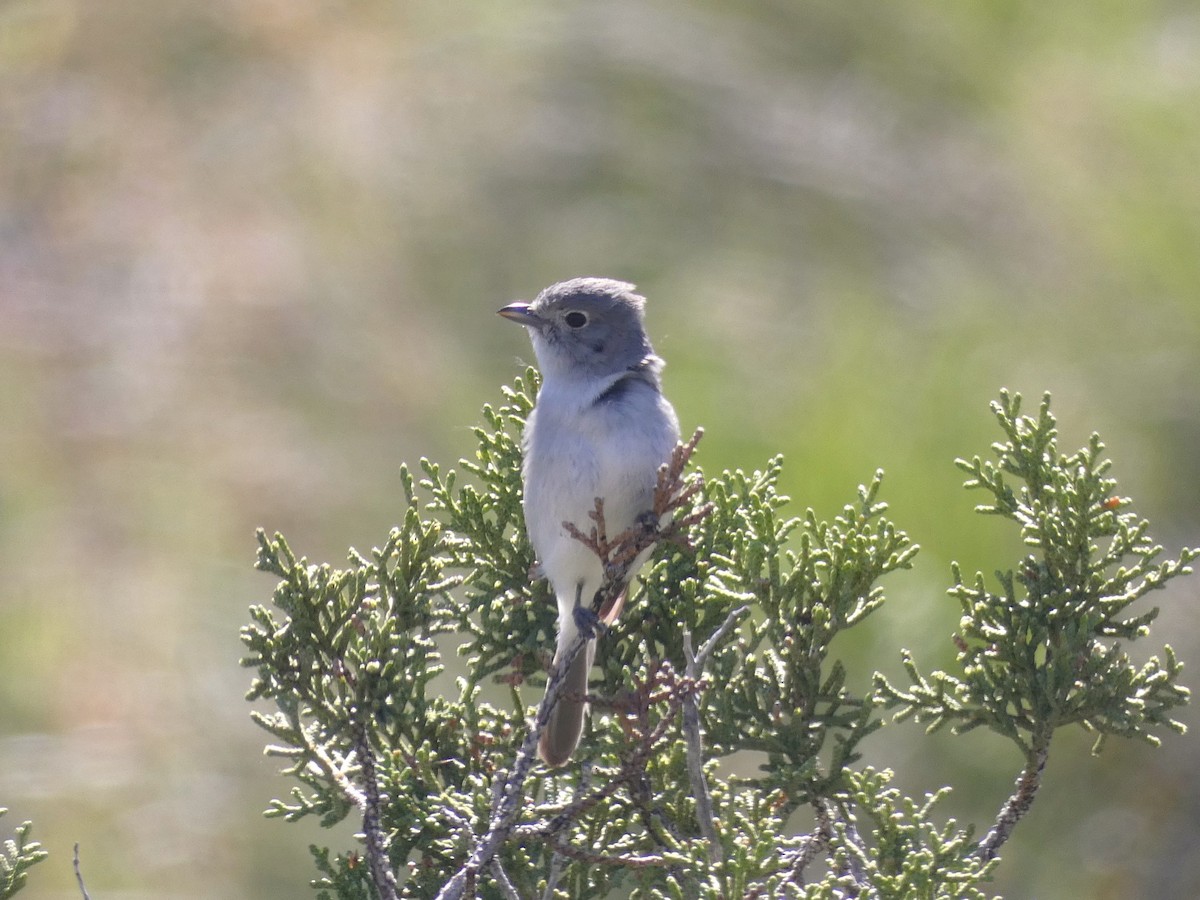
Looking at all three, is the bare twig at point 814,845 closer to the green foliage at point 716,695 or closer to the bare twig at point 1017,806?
the green foliage at point 716,695

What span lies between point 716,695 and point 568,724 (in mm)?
406

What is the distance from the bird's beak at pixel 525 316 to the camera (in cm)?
379

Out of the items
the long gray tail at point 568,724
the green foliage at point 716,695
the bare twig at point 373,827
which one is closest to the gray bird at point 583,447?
the long gray tail at point 568,724

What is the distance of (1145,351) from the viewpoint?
429 centimetres

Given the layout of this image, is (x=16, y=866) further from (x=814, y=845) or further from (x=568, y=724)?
(x=814, y=845)

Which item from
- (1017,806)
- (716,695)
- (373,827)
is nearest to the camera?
(373,827)

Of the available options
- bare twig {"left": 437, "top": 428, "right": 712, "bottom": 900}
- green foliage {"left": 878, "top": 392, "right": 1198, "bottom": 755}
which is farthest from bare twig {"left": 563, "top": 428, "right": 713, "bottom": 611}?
green foliage {"left": 878, "top": 392, "right": 1198, "bottom": 755}

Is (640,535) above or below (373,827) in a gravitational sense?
above

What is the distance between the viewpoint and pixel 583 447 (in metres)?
3.20

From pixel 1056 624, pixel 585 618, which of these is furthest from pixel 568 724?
pixel 1056 624

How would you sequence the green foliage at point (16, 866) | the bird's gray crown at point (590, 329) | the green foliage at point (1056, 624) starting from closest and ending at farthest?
the green foliage at point (16, 866)
the green foliage at point (1056, 624)
the bird's gray crown at point (590, 329)

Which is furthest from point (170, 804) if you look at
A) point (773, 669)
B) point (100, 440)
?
point (773, 669)

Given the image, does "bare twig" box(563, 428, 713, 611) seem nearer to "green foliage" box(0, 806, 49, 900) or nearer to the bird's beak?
"green foliage" box(0, 806, 49, 900)

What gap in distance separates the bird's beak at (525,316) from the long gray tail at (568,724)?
1.05 meters
